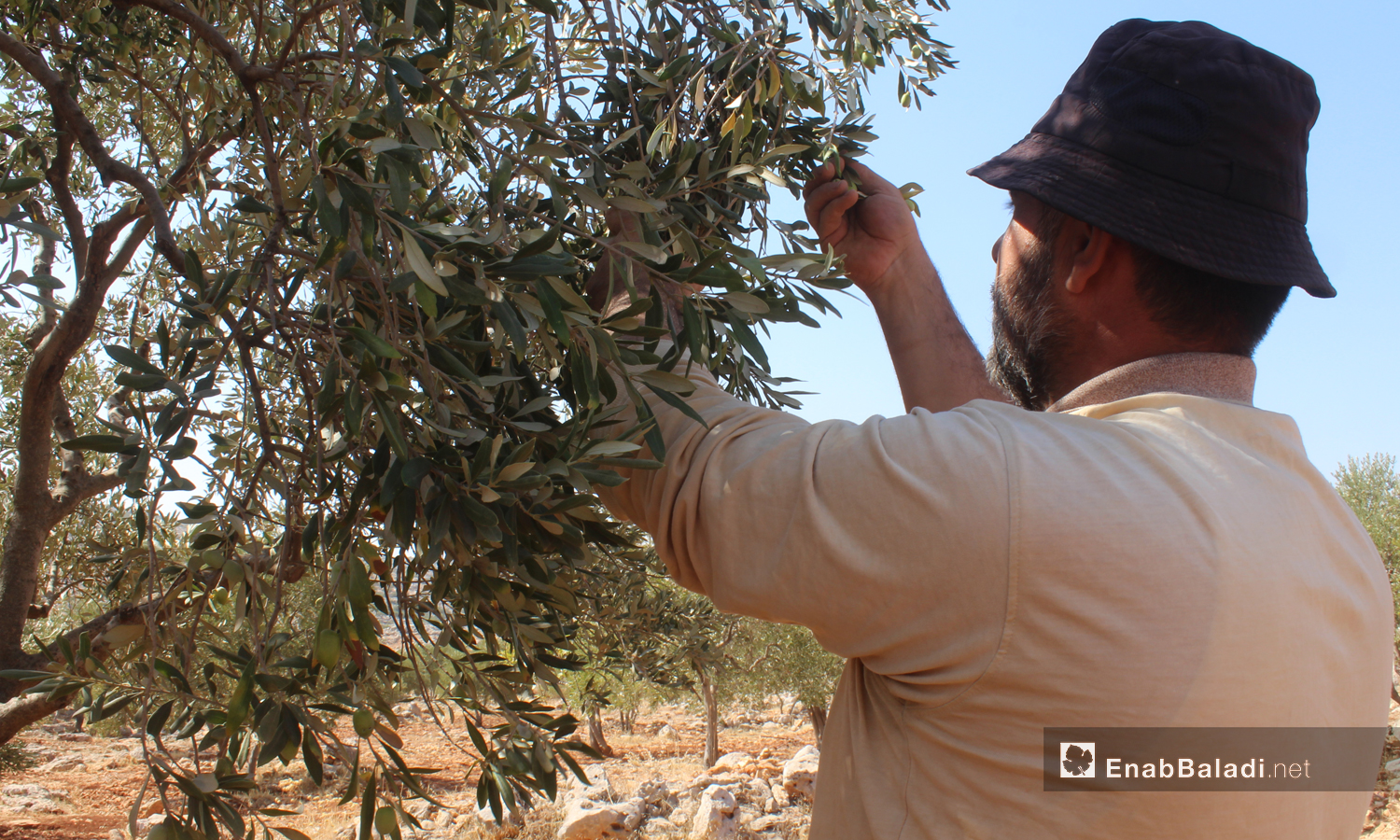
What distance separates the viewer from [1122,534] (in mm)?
1113

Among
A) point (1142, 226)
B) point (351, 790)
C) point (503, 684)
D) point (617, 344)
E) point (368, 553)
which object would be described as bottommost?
point (351, 790)

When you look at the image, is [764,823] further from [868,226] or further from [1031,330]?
[1031,330]

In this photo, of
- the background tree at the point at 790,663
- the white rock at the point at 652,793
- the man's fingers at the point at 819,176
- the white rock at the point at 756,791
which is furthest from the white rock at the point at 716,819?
the man's fingers at the point at 819,176

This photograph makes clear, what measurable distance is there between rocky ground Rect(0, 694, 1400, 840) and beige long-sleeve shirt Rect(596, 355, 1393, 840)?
9546mm

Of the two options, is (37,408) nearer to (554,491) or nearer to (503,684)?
(503,684)

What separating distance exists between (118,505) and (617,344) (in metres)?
7.15

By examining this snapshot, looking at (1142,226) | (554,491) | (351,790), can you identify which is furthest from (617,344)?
(351,790)

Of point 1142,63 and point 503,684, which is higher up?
point 1142,63

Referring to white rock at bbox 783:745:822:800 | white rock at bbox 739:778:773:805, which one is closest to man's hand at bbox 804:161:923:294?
white rock at bbox 783:745:822:800

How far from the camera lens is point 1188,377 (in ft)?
4.67

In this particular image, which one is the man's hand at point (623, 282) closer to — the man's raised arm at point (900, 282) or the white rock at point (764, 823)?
the man's raised arm at point (900, 282)

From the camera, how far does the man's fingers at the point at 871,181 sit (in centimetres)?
200

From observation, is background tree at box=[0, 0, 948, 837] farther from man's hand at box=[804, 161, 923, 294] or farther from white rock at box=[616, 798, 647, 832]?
white rock at box=[616, 798, 647, 832]

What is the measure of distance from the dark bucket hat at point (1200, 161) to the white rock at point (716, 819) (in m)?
14.3
